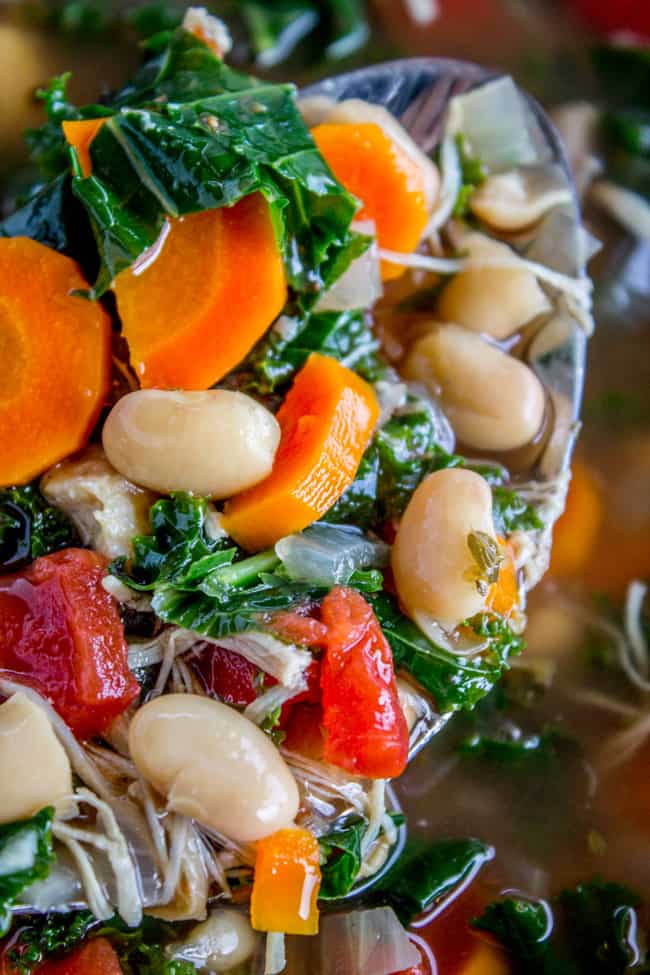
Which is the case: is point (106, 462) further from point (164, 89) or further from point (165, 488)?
point (164, 89)

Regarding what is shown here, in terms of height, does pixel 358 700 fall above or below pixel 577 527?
above

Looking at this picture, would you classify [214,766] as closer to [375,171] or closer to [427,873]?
[427,873]

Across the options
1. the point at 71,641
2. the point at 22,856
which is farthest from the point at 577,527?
the point at 22,856

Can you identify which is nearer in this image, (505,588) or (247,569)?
(247,569)

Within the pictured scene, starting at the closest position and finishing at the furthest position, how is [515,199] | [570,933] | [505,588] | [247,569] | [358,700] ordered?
[358,700] → [247,569] → [505,588] → [570,933] → [515,199]

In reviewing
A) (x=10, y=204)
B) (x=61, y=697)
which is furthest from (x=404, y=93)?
(x=61, y=697)

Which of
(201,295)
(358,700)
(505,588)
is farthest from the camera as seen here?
(505,588)

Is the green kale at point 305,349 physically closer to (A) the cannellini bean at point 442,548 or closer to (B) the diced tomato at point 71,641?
(A) the cannellini bean at point 442,548

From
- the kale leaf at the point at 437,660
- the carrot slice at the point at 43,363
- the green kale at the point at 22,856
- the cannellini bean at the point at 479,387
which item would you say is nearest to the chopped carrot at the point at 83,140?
the carrot slice at the point at 43,363
